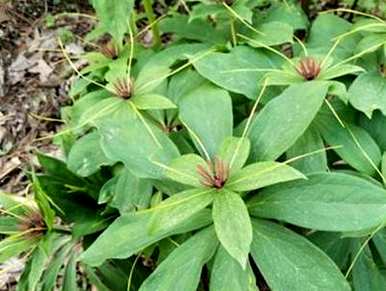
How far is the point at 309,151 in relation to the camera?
4.22 feet

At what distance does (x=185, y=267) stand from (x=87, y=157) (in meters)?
0.39

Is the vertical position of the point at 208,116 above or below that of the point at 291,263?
above

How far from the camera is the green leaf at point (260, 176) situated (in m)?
1.07

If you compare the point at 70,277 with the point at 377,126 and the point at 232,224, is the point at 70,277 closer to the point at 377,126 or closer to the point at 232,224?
the point at 232,224

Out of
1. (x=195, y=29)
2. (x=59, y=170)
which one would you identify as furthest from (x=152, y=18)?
(x=59, y=170)

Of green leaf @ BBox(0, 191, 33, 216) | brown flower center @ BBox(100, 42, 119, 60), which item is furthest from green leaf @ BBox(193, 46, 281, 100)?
green leaf @ BBox(0, 191, 33, 216)

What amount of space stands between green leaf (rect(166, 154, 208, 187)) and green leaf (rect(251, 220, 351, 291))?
A: 14cm

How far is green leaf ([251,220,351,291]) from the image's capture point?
1.10m

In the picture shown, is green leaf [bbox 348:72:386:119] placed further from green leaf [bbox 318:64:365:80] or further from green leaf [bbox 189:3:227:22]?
green leaf [bbox 189:3:227:22]

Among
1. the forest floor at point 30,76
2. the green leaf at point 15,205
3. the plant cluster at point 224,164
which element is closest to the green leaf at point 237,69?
the plant cluster at point 224,164

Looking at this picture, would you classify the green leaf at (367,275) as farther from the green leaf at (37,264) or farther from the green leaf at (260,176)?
the green leaf at (37,264)

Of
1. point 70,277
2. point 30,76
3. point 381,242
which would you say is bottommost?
point 30,76

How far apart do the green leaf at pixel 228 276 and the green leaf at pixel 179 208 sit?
0.10 m

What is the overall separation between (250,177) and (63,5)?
2037 mm
